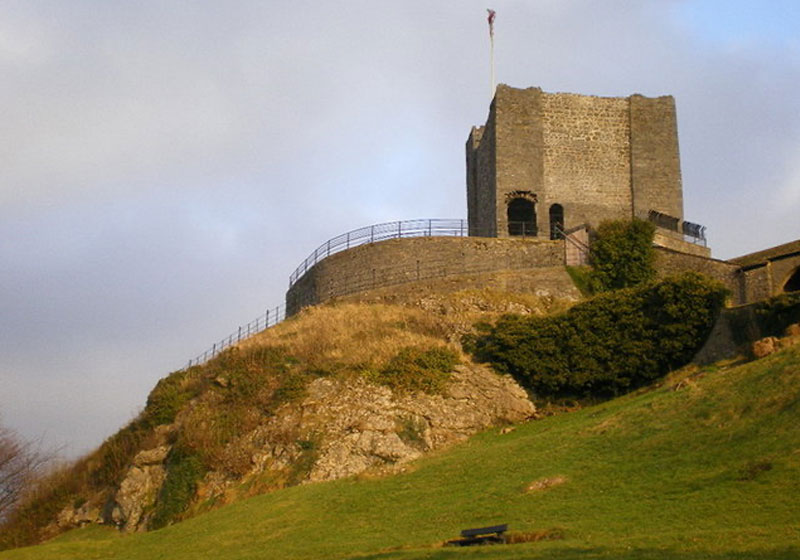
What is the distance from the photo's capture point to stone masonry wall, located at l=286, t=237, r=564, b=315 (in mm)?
37156

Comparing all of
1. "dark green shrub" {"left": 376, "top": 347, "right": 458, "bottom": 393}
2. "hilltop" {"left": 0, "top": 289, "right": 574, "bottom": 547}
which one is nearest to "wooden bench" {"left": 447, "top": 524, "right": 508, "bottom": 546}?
"hilltop" {"left": 0, "top": 289, "right": 574, "bottom": 547}

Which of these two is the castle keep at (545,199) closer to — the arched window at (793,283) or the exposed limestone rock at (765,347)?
the arched window at (793,283)

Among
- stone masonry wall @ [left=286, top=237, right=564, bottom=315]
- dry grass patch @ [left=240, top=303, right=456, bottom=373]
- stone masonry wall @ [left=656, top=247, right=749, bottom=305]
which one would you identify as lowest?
dry grass patch @ [left=240, top=303, right=456, bottom=373]

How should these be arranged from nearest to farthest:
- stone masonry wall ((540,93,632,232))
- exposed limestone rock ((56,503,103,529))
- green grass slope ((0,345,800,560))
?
green grass slope ((0,345,800,560))
exposed limestone rock ((56,503,103,529))
stone masonry wall ((540,93,632,232))

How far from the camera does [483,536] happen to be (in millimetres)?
15422

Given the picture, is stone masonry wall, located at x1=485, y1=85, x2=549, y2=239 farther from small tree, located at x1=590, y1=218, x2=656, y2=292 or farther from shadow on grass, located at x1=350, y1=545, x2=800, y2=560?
shadow on grass, located at x1=350, y1=545, x2=800, y2=560

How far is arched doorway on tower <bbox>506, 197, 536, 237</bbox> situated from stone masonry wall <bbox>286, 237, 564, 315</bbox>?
3.29 metres

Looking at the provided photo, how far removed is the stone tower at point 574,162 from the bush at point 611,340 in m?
11.4

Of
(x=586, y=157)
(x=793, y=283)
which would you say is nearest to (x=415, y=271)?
(x=586, y=157)

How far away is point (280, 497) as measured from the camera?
76.5 ft

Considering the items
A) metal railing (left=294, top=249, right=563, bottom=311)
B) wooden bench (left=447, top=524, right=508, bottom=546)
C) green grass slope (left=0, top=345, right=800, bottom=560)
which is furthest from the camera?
metal railing (left=294, top=249, right=563, bottom=311)

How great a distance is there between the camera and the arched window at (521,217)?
41.3 meters

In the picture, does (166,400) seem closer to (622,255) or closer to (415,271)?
(415,271)

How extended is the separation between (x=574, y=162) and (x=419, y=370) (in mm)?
17351
